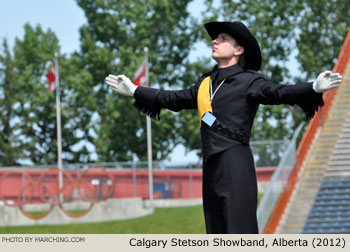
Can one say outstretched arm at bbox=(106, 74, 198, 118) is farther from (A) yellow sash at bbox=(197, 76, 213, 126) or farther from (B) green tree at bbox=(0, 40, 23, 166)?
(B) green tree at bbox=(0, 40, 23, 166)

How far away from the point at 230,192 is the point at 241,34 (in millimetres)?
1100

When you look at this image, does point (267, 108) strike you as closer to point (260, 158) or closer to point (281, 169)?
point (260, 158)

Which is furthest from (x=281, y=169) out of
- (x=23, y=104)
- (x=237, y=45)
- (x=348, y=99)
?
(x=23, y=104)

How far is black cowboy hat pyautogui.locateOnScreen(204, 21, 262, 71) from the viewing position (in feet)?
16.3

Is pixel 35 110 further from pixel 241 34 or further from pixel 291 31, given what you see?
pixel 241 34

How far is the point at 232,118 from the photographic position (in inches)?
191

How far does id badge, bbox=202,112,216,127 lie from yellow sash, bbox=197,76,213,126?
39mm

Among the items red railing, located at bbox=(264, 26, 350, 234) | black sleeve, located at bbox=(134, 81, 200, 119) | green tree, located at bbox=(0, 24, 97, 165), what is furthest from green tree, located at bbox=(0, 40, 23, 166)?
black sleeve, located at bbox=(134, 81, 200, 119)

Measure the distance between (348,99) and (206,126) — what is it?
1681cm

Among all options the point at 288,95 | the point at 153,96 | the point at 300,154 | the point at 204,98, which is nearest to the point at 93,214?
the point at 300,154

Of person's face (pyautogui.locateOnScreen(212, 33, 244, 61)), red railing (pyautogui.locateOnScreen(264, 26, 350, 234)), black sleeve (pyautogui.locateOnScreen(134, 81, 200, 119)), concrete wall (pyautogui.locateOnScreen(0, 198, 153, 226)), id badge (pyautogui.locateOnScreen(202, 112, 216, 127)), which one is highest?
person's face (pyautogui.locateOnScreen(212, 33, 244, 61))

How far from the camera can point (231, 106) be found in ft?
15.9

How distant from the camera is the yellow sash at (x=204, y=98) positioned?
4902 mm

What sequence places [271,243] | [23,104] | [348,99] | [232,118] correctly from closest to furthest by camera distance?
[271,243]
[232,118]
[348,99]
[23,104]
